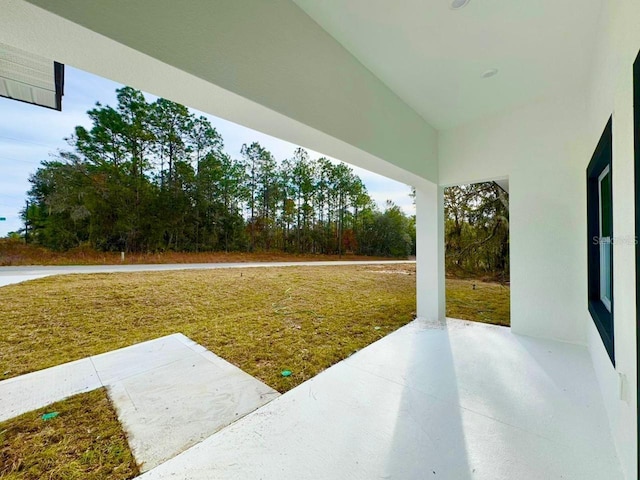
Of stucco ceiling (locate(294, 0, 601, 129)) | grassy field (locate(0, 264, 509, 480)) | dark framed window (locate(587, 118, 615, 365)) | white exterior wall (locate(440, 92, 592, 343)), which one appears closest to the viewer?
grassy field (locate(0, 264, 509, 480))

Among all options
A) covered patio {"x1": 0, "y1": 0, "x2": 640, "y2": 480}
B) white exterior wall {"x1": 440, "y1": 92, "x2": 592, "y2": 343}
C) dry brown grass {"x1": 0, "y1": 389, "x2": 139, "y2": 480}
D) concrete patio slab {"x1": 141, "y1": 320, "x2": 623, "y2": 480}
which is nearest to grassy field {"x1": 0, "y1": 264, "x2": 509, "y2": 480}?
dry brown grass {"x1": 0, "y1": 389, "x2": 139, "y2": 480}

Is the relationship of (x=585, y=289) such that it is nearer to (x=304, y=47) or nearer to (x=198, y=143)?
(x=304, y=47)

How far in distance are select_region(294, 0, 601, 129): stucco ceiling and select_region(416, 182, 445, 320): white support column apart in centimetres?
128

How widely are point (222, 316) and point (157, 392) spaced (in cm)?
203

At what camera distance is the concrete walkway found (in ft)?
4.79

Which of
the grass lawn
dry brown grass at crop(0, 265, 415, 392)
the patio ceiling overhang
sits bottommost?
the grass lawn

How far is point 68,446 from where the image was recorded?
1383mm

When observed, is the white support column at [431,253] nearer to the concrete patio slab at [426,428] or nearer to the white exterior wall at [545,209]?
the white exterior wall at [545,209]

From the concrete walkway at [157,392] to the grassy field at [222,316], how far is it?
0.66 ft

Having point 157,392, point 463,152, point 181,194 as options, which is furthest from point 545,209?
point 181,194

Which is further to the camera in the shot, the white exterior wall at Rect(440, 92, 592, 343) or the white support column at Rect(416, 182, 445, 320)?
the white support column at Rect(416, 182, 445, 320)

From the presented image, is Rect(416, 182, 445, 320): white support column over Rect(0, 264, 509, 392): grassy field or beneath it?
over

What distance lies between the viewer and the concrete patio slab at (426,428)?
1.21 meters

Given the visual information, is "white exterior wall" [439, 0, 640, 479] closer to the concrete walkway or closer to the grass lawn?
the grass lawn
